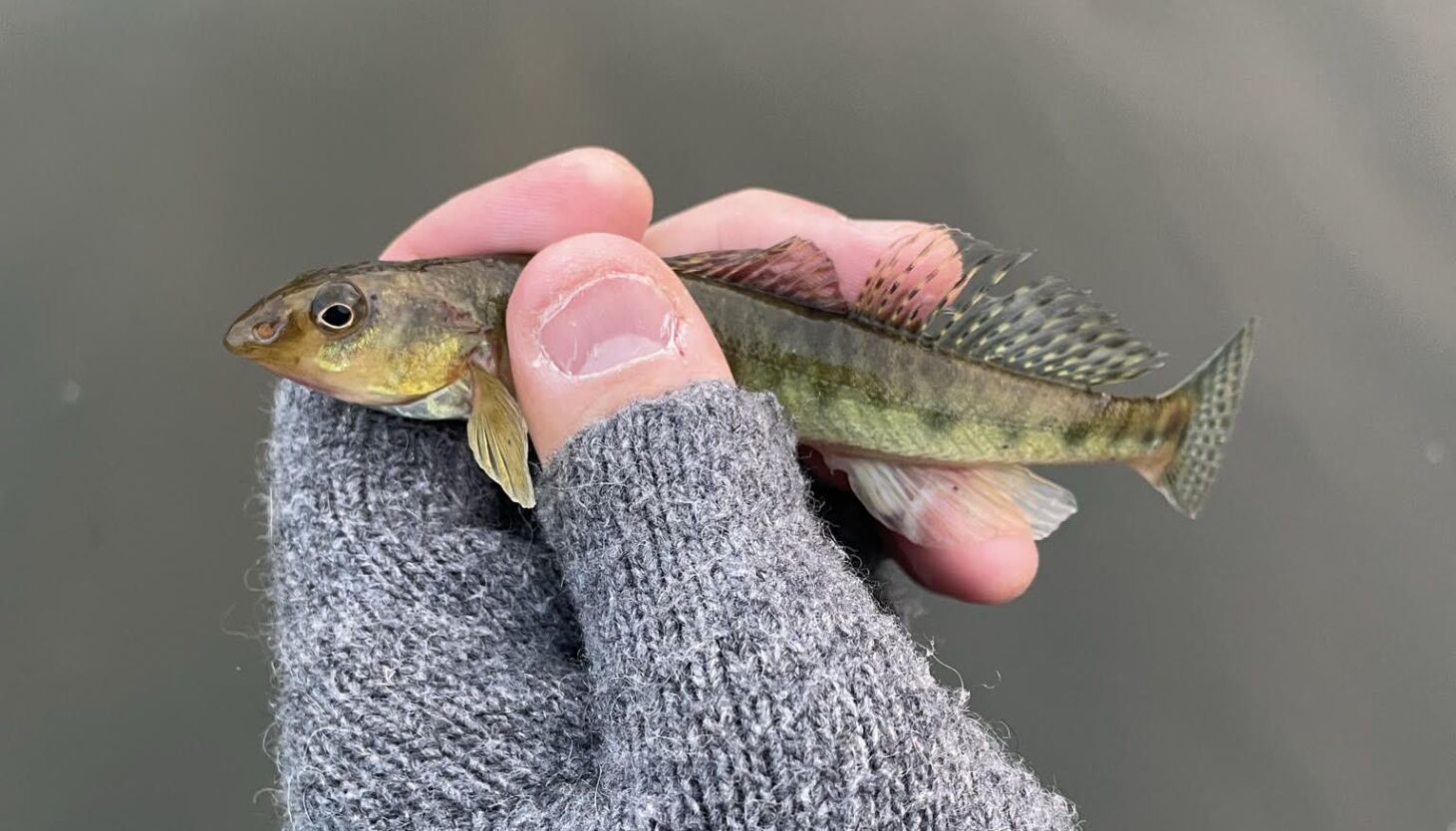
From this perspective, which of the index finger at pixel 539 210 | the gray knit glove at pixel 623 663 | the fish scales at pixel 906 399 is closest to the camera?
the gray knit glove at pixel 623 663

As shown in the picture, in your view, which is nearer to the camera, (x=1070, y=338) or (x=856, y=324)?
(x=856, y=324)

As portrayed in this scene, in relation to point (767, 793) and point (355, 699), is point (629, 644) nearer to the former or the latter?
point (767, 793)

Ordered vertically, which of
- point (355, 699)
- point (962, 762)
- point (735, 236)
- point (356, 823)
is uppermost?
point (735, 236)

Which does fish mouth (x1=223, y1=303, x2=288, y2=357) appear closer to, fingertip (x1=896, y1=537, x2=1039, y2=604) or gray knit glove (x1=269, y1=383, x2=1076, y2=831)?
gray knit glove (x1=269, y1=383, x2=1076, y2=831)

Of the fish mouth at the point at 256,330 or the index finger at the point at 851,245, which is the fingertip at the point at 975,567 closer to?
the index finger at the point at 851,245

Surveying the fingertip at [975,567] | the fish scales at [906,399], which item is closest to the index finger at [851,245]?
the fingertip at [975,567]

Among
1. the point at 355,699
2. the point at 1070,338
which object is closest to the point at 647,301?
the point at 355,699
